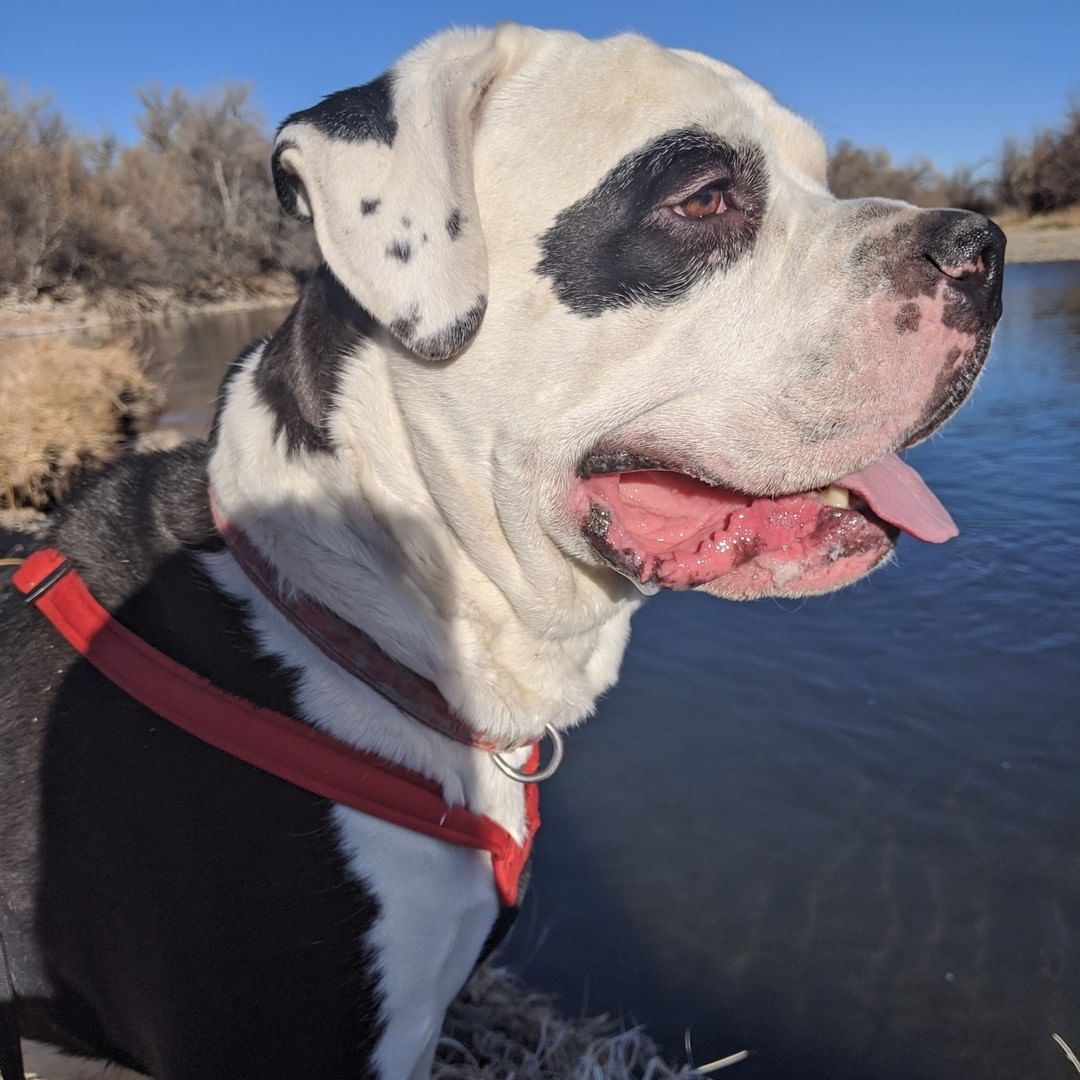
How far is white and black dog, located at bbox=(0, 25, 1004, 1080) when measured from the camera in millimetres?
1824

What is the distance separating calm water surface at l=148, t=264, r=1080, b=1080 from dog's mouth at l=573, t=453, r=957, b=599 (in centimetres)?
193

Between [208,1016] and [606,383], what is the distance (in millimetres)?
1445

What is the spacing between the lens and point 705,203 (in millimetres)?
2002

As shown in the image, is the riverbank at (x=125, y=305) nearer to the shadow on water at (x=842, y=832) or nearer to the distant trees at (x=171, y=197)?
the distant trees at (x=171, y=197)

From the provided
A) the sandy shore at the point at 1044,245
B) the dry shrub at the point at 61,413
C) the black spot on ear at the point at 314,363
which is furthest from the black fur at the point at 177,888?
the sandy shore at the point at 1044,245

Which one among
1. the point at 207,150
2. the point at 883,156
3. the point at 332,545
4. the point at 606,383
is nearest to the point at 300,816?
the point at 332,545

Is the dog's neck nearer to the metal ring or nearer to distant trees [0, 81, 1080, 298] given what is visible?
the metal ring

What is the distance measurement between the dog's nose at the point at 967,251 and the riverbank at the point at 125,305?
29517 mm

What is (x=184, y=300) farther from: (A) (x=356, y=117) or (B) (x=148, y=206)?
(A) (x=356, y=117)

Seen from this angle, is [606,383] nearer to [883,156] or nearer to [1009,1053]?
[1009,1053]

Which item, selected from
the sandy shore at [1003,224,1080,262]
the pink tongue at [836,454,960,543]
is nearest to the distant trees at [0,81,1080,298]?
the sandy shore at [1003,224,1080,262]

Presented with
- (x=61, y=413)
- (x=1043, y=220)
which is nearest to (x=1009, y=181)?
(x=1043, y=220)

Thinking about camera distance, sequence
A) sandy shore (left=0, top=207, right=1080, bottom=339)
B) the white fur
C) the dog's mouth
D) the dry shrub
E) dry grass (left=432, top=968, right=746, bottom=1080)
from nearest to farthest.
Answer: the white fur < the dog's mouth < dry grass (left=432, top=968, right=746, bottom=1080) < the dry shrub < sandy shore (left=0, top=207, right=1080, bottom=339)

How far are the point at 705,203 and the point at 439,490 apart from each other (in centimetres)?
82
